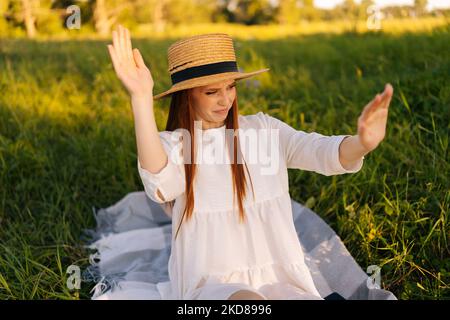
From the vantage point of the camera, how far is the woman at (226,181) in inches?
85.0

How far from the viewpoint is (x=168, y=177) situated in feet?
6.62

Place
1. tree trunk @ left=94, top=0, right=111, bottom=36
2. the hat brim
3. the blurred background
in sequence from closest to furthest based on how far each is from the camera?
the hat brim → the blurred background → tree trunk @ left=94, top=0, right=111, bottom=36

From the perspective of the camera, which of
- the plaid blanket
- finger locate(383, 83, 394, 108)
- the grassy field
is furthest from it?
the grassy field

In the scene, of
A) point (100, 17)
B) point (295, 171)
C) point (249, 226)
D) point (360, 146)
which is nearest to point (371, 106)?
point (360, 146)

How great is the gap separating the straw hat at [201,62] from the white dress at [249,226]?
239 mm

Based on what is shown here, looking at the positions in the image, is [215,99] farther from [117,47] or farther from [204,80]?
[117,47]

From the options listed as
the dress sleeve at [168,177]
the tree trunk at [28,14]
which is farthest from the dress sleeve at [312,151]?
the tree trunk at [28,14]

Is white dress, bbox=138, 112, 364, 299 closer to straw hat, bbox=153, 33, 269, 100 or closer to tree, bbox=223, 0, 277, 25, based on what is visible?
straw hat, bbox=153, 33, 269, 100

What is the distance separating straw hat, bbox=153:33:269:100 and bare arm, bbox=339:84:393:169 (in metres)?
0.48

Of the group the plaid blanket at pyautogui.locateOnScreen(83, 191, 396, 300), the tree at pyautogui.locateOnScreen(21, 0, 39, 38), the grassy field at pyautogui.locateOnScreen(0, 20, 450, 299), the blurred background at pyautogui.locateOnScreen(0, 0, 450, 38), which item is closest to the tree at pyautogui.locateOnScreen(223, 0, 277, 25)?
the blurred background at pyautogui.locateOnScreen(0, 0, 450, 38)

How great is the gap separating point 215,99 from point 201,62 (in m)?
0.16

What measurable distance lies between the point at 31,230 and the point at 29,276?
637 millimetres

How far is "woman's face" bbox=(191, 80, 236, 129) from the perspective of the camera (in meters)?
2.18

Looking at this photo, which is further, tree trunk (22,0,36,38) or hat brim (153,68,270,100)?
tree trunk (22,0,36,38)
